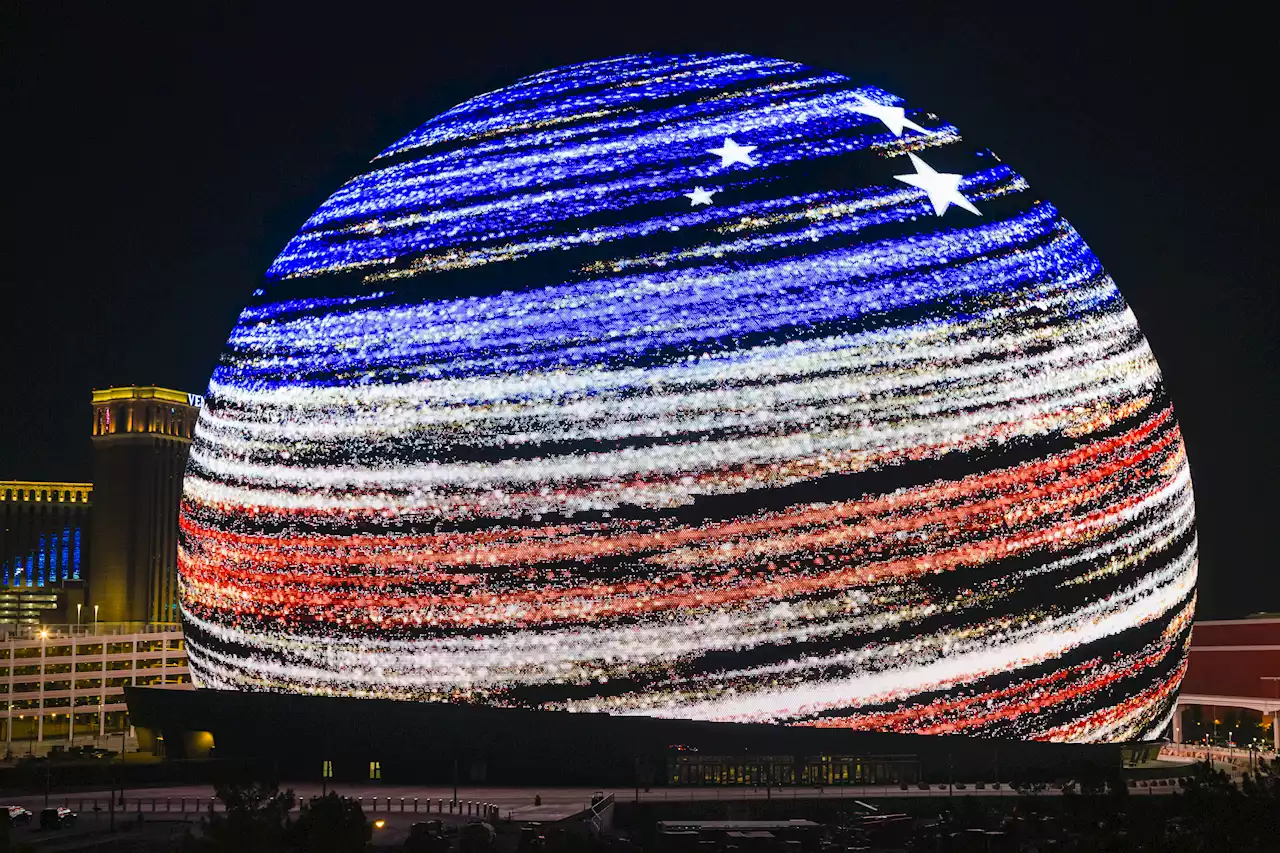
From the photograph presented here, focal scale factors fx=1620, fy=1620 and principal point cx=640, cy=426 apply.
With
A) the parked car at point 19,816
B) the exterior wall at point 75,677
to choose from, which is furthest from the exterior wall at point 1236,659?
the parked car at point 19,816

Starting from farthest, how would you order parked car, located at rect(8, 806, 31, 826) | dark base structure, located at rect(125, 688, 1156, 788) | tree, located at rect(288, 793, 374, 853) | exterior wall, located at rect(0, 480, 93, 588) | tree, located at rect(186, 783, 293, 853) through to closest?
exterior wall, located at rect(0, 480, 93, 588), parked car, located at rect(8, 806, 31, 826), dark base structure, located at rect(125, 688, 1156, 788), tree, located at rect(186, 783, 293, 853), tree, located at rect(288, 793, 374, 853)

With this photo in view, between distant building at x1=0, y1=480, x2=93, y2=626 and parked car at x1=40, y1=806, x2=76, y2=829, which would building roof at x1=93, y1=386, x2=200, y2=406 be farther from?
parked car at x1=40, y1=806, x2=76, y2=829

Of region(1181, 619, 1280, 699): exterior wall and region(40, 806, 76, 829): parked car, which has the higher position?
region(1181, 619, 1280, 699): exterior wall

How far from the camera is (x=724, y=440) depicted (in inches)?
856

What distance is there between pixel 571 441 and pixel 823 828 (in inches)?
241

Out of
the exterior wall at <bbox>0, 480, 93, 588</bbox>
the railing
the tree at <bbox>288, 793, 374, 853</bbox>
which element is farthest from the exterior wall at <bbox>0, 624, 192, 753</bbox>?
the exterior wall at <bbox>0, 480, 93, 588</bbox>

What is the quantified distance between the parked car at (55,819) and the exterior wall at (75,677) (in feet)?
77.7

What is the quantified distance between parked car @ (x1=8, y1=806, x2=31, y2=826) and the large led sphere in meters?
3.94

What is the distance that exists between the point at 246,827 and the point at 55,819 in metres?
5.61

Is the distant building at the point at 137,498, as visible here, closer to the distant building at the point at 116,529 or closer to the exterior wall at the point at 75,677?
the distant building at the point at 116,529

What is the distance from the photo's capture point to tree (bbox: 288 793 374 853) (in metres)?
17.5

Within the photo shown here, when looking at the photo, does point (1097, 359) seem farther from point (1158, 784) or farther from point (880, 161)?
point (1158, 784)

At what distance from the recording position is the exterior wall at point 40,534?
315 ft

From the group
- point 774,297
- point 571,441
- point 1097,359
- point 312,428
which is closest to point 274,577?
point 312,428
